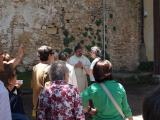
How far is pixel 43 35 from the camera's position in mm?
14789

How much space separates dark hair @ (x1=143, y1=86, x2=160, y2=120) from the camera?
1.46 metres

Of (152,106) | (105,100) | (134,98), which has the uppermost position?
(152,106)

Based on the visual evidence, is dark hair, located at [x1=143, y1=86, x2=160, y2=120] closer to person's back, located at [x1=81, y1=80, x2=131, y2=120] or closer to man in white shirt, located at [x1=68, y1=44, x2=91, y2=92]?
person's back, located at [x1=81, y1=80, x2=131, y2=120]

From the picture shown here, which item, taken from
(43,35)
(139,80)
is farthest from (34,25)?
(139,80)

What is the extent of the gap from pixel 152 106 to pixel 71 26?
1423cm

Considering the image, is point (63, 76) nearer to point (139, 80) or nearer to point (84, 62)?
point (84, 62)

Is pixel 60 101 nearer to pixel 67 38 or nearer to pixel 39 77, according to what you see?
pixel 39 77

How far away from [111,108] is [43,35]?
10588 millimetres

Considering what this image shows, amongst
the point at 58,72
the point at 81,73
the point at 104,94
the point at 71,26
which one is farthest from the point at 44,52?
the point at 71,26

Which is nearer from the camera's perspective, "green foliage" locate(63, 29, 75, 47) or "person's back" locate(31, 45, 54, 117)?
"person's back" locate(31, 45, 54, 117)

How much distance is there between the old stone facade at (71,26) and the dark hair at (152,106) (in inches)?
495

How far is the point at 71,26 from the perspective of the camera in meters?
15.6

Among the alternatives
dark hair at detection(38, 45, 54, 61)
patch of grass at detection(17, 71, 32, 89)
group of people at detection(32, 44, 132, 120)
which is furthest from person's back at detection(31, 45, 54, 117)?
patch of grass at detection(17, 71, 32, 89)

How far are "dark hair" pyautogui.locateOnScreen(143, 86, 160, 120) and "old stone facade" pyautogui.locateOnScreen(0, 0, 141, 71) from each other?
1258cm
